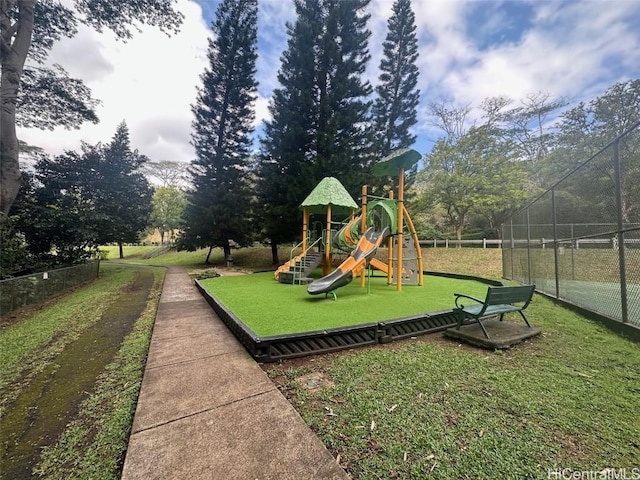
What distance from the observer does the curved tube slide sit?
6410mm

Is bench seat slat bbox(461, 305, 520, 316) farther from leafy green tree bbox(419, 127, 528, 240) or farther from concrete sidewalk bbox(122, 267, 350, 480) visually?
leafy green tree bbox(419, 127, 528, 240)

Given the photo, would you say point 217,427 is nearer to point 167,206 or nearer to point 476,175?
point 476,175

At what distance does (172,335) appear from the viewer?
14.0 ft

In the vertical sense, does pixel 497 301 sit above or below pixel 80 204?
below

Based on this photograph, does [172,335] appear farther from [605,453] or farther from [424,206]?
[424,206]

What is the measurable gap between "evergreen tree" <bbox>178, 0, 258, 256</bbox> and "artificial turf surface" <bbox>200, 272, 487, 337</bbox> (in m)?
11.2

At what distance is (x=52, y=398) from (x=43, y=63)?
15.7 metres

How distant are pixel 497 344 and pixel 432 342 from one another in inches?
32.4

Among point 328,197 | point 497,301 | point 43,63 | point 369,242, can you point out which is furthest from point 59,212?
point 497,301

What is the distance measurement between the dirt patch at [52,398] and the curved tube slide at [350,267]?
393 cm

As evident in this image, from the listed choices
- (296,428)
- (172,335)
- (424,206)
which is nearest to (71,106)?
(172,335)

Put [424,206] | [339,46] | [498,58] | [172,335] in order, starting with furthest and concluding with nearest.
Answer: [424,206] < [339,46] < [498,58] < [172,335]

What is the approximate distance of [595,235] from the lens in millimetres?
4602

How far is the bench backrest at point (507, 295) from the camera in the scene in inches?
138
